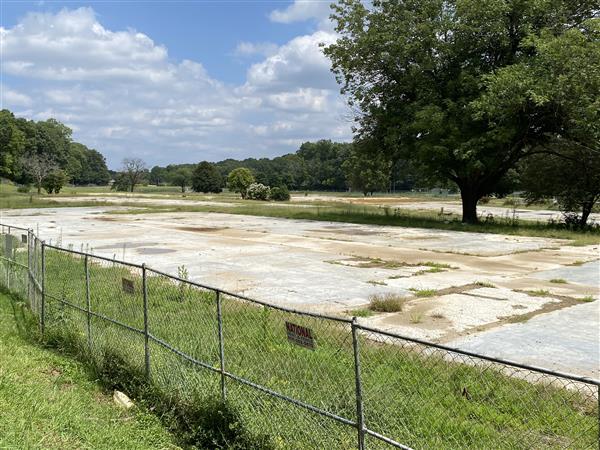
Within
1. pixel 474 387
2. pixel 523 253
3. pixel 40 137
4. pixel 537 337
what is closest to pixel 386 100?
pixel 523 253

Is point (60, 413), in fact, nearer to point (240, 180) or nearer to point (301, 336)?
point (301, 336)

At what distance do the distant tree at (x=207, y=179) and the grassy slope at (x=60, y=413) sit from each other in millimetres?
103305

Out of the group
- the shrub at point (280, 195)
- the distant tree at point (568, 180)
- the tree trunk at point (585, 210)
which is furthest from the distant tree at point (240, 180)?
the tree trunk at point (585, 210)

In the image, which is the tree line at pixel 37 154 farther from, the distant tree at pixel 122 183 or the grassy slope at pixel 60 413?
the grassy slope at pixel 60 413

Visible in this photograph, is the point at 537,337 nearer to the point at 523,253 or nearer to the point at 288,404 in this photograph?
the point at 288,404

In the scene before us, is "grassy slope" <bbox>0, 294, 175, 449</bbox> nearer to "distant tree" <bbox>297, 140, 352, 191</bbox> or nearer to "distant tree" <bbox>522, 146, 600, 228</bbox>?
"distant tree" <bbox>522, 146, 600, 228</bbox>

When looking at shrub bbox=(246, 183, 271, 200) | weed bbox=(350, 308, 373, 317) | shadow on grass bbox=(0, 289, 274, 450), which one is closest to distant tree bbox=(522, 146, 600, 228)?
weed bbox=(350, 308, 373, 317)

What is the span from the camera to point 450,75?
28172 millimetres

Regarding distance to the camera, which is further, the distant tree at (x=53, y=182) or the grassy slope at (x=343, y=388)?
the distant tree at (x=53, y=182)

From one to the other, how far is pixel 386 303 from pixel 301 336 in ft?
20.0

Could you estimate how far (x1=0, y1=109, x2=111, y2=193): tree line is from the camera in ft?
276

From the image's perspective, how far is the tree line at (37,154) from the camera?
3317 inches

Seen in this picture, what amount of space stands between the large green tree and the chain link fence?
1935 cm

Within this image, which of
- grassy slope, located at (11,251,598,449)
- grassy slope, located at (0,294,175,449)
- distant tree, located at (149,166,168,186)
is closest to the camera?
grassy slope, located at (11,251,598,449)
